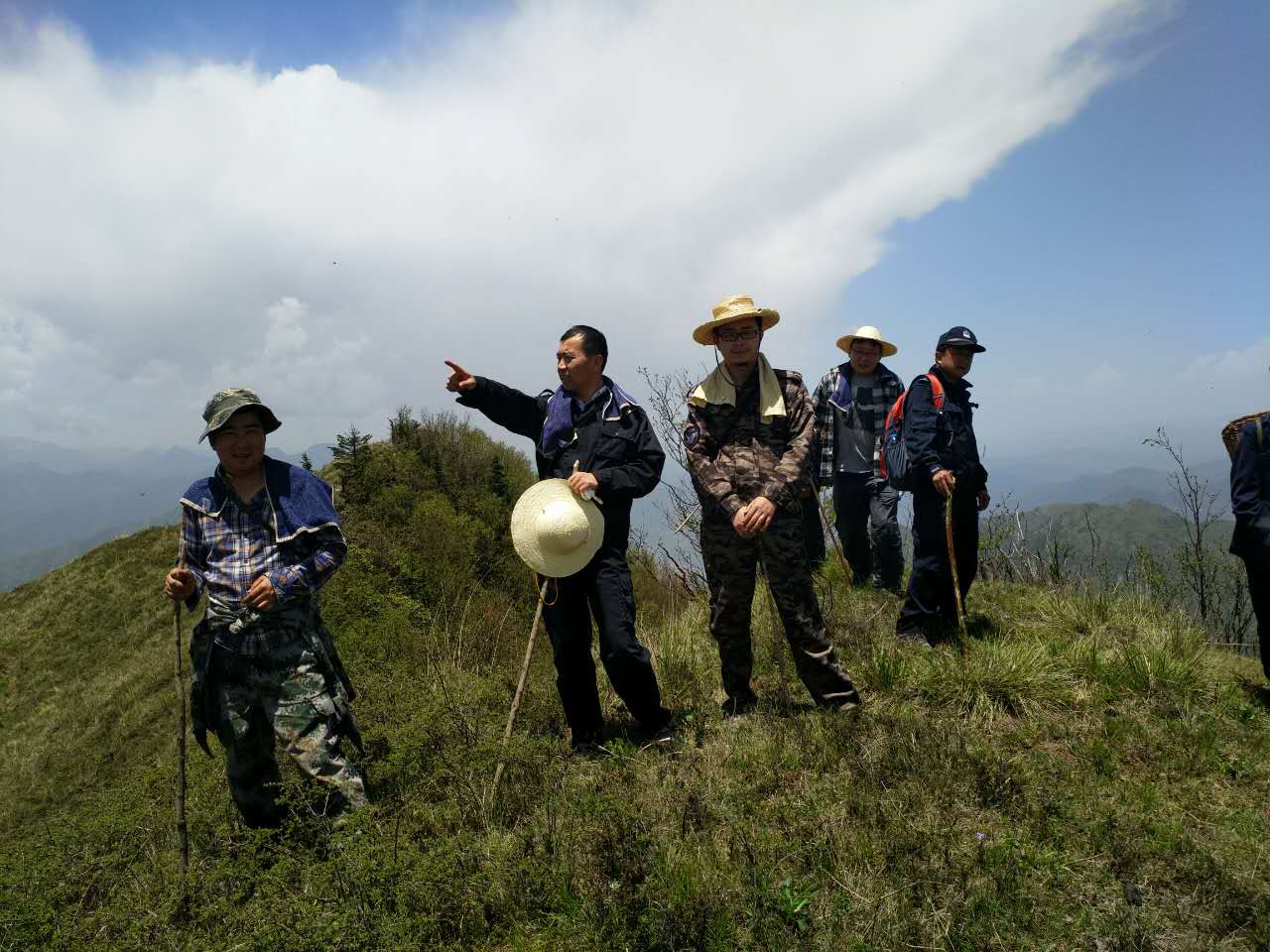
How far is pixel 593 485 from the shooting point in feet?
12.3

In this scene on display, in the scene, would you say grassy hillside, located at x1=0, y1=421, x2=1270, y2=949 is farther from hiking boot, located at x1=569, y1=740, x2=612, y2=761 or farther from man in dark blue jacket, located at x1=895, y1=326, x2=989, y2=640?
man in dark blue jacket, located at x1=895, y1=326, x2=989, y2=640

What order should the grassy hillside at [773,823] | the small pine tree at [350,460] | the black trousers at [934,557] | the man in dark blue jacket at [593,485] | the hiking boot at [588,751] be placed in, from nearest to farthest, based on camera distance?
the grassy hillside at [773,823] < the man in dark blue jacket at [593,485] < the hiking boot at [588,751] < the black trousers at [934,557] < the small pine tree at [350,460]

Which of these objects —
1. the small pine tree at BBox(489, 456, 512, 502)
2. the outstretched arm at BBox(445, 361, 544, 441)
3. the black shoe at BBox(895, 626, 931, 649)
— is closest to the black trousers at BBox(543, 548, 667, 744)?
the outstretched arm at BBox(445, 361, 544, 441)

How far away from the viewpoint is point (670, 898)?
252 centimetres

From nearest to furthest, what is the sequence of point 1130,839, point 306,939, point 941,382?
point 306,939 → point 1130,839 → point 941,382

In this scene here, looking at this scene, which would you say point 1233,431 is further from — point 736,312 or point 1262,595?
point 736,312

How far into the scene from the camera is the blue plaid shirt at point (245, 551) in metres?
3.21

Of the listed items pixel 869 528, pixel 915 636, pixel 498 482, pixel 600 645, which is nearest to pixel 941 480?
pixel 915 636

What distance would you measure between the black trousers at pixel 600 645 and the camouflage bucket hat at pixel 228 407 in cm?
179

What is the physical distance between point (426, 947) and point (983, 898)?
Answer: 207 cm

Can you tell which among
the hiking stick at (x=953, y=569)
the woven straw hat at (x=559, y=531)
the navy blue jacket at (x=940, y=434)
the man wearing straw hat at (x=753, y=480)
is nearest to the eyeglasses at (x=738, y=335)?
the man wearing straw hat at (x=753, y=480)

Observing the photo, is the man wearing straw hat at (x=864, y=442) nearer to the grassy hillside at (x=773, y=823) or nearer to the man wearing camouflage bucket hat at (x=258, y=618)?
the grassy hillside at (x=773, y=823)

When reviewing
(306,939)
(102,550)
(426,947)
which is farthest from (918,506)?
(102,550)

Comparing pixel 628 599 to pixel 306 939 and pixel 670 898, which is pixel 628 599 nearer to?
pixel 670 898
